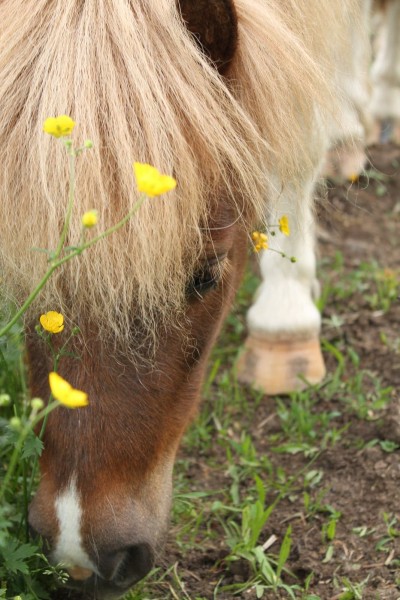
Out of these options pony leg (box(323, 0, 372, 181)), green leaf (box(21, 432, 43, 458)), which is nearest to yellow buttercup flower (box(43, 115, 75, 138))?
green leaf (box(21, 432, 43, 458))

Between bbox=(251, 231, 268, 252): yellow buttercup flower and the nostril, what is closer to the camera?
the nostril

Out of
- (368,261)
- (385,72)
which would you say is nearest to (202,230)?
(368,261)

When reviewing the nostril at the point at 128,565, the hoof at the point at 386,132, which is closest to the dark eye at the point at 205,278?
the nostril at the point at 128,565

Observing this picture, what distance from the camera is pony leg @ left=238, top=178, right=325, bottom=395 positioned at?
10.4 ft

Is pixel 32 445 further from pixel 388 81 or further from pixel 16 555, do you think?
pixel 388 81

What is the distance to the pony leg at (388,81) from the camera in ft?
16.1

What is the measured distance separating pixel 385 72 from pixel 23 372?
131 inches

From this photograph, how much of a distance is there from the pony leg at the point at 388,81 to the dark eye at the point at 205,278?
10.6 ft

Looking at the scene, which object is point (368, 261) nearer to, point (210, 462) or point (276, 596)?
point (210, 462)

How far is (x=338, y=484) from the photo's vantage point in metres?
2.60

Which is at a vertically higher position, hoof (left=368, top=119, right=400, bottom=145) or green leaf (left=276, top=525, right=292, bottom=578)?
green leaf (left=276, top=525, right=292, bottom=578)

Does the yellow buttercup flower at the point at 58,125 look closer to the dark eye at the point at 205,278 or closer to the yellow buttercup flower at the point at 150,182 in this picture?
the yellow buttercup flower at the point at 150,182

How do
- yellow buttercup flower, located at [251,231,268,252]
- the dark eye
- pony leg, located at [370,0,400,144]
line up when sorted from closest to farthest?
the dark eye < yellow buttercup flower, located at [251,231,268,252] < pony leg, located at [370,0,400,144]

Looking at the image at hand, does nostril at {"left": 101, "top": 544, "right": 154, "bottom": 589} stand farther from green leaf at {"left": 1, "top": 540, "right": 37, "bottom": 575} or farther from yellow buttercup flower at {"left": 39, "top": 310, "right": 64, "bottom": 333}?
yellow buttercup flower at {"left": 39, "top": 310, "right": 64, "bottom": 333}
